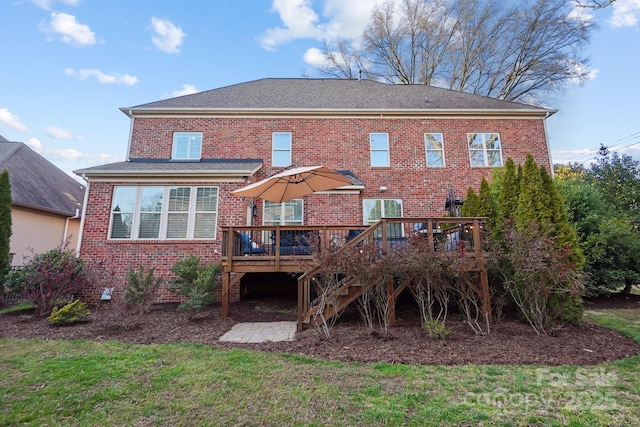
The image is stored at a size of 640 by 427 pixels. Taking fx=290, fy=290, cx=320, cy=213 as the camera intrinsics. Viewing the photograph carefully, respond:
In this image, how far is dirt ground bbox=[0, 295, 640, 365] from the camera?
13.8ft

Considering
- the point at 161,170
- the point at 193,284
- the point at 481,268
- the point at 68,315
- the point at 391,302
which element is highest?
the point at 161,170

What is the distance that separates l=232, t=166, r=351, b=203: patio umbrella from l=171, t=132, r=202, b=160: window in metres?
5.03

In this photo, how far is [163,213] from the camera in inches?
329

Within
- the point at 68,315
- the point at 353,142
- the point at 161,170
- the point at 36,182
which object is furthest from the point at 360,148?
the point at 36,182

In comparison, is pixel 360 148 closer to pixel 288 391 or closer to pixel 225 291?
pixel 225 291

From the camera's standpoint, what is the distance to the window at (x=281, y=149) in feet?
36.2

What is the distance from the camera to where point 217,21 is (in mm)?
12594

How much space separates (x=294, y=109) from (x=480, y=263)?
848cm

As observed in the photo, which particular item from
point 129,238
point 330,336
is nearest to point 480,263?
point 330,336

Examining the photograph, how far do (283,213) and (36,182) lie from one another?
13.9 meters

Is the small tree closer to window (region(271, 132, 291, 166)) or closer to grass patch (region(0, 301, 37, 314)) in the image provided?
grass patch (region(0, 301, 37, 314))

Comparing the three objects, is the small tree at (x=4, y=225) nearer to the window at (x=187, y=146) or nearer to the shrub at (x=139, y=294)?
the window at (x=187, y=146)

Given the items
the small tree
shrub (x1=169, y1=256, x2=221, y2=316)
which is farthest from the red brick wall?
shrub (x1=169, y1=256, x2=221, y2=316)

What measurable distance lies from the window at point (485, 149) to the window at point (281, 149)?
277 inches
